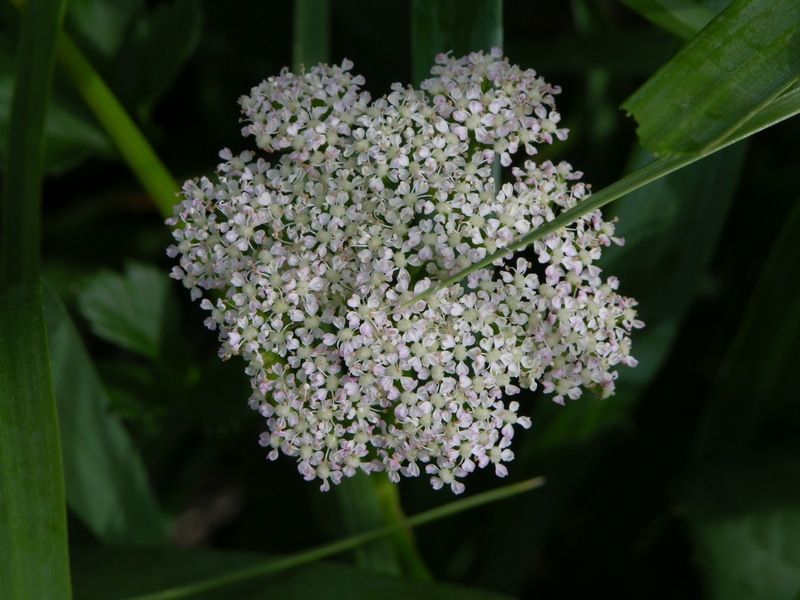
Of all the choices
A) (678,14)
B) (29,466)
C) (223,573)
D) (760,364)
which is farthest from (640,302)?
(29,466)

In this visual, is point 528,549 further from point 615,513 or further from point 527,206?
point 527,206

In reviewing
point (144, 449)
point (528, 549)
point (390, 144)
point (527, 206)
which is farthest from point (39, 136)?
point (528, 549)

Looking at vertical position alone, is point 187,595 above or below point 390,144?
below

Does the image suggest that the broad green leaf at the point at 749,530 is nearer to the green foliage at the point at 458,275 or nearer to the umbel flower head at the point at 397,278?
the green foliage at the point at 458,275

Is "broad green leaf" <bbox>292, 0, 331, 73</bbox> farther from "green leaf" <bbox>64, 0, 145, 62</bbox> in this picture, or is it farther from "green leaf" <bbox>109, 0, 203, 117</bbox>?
"green leaf" <bbox>64, 0, 145, 62</bbox>

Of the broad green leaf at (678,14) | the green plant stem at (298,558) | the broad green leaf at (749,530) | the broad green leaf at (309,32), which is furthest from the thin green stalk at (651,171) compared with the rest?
the broad green leaf at (749,530)

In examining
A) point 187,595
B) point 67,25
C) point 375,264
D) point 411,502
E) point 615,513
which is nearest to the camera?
point 375,264

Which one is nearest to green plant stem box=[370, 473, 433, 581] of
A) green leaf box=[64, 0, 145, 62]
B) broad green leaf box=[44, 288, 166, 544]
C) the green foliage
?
the green foliage
